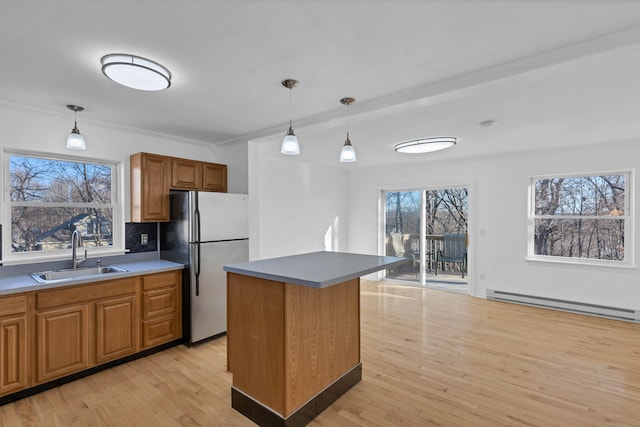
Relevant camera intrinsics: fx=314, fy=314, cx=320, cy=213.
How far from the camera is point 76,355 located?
2.64 meters

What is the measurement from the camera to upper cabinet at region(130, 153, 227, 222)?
3.39 metres

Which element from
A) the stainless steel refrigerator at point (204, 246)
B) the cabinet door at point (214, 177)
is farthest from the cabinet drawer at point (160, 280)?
the cabinet door at point (214, 177)

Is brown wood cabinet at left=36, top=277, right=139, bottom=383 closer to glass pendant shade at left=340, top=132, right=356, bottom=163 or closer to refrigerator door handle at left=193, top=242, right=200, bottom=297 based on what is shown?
refrigerator door handle at left=193, top=242, right=200, bottom=297

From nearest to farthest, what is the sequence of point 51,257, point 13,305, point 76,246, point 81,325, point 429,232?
1. point 13,305
2. point 81,325
3. point 51,257
4. point 76,246
5. point 429,232

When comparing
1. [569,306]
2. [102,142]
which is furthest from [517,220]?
[102,142]

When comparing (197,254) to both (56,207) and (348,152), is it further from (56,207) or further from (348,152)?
(348,152)

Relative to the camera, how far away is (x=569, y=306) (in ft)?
14.8

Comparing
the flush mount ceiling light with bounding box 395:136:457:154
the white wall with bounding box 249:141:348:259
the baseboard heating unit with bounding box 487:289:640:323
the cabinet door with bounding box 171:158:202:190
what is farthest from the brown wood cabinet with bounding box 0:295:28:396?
the baseboard heating unit with bounding box 487:289:640:323

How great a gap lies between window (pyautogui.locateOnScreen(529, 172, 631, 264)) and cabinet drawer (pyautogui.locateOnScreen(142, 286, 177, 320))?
16.8 ft

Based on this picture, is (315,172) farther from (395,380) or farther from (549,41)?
(549,41)

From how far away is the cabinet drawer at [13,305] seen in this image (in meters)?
2.30

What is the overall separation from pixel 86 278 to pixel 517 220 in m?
5.63

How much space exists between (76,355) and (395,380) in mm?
2690

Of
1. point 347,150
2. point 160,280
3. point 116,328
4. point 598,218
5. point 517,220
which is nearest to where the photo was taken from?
point 347,150
